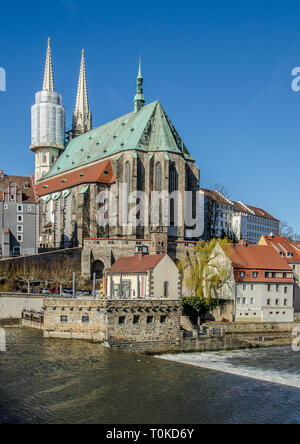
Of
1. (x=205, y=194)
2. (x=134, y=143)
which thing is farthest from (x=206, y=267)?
(x=205, y=194)

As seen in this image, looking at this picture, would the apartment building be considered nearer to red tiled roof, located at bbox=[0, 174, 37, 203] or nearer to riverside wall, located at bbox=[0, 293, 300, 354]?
red tiled roof, located at bbox=[0, 174, 37, 203]

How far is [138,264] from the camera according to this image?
57531 mm

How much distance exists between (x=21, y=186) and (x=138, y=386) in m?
53.8

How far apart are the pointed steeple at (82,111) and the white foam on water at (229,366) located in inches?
3743

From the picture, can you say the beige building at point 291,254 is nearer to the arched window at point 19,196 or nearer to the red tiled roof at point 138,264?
the red tiled roof at point 138,264

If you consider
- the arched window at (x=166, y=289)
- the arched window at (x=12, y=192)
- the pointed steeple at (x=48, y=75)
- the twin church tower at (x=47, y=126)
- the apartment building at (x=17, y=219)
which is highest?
the pointed steeple at (x=48, y=75)

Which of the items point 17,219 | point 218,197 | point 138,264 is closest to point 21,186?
point 17,219

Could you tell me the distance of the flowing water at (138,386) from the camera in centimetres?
2598

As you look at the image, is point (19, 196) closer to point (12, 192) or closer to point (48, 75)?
point (12, 192)

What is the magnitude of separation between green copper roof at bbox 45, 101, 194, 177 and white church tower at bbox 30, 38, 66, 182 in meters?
8.18

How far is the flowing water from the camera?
85.3ft

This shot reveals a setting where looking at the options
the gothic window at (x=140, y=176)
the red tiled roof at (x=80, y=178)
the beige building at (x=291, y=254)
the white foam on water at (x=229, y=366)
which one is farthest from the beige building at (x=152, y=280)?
the red tiled roof at (x=80, y=178)

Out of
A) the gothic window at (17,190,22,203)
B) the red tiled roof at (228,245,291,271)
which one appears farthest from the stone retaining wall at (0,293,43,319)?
the gothic window at (17,190,22,203)
